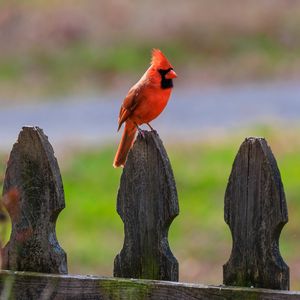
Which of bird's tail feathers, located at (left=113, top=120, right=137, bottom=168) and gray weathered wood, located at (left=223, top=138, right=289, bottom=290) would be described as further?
bird's tail feathers, located at (left=113, top=120, right=137, bottom=168)

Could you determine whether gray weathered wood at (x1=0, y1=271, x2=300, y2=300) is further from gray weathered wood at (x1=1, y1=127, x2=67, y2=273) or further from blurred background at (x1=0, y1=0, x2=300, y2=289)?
blurred background at (x1=0, y1=0, x2=300, y2=289)

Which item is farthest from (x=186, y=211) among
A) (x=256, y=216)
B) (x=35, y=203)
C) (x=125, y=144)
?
(x=256, y=216)

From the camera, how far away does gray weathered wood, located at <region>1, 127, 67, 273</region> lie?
3.40 meters

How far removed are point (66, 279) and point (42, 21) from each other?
14.8m

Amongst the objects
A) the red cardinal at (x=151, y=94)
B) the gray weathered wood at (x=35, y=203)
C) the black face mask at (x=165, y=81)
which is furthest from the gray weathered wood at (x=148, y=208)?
the black face mask at (x=165, y=81)

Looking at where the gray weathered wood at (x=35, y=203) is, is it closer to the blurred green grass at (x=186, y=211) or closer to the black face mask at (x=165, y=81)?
the black face mask at (x=165, y=81)

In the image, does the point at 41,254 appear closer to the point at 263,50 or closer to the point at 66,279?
the point at 66,279

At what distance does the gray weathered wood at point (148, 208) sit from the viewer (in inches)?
130

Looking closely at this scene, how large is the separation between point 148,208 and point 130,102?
88 centimetres

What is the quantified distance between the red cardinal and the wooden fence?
59 centimetres

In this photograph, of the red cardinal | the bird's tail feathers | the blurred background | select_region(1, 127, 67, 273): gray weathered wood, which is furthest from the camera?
the blurred background

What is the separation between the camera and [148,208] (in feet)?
10.9

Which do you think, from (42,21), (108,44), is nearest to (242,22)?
(108,44)

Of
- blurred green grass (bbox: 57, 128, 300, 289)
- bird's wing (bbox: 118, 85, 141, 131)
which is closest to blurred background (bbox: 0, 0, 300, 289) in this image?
blurred green grass (bbox: 57, 128, 300, 289)
